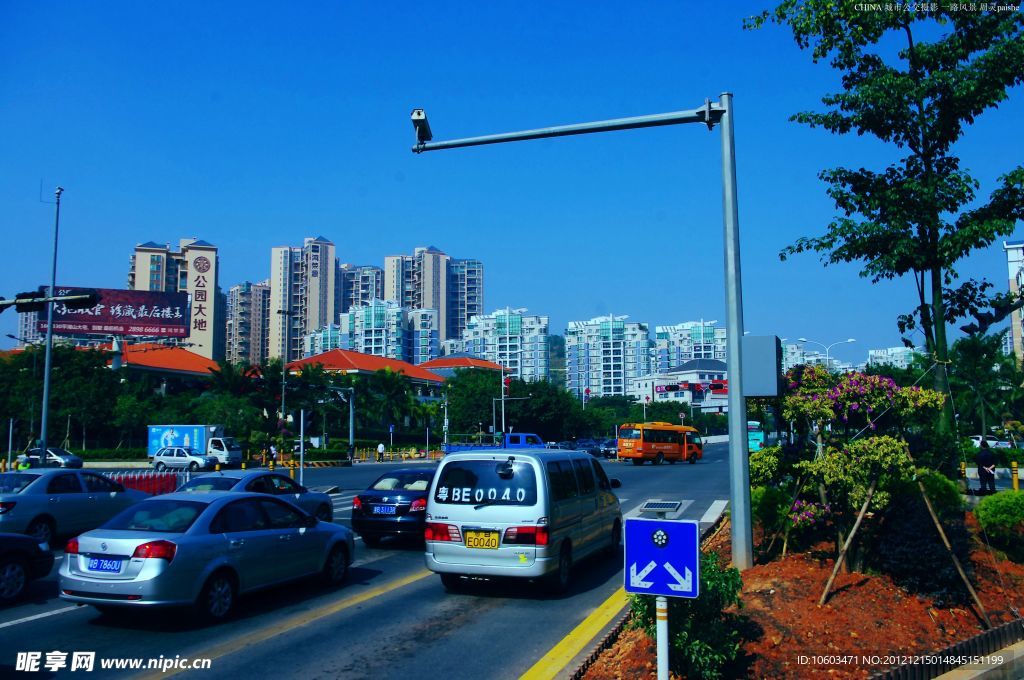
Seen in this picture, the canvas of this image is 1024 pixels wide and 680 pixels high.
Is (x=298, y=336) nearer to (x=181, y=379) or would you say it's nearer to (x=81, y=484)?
(x=181, y=379)

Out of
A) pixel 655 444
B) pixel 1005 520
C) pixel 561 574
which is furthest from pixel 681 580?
pixel 655 444

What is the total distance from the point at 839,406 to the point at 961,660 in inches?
137

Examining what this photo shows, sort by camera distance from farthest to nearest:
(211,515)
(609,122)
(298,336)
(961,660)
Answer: (298,336) < (609,122) < (211,515) < (961,660)

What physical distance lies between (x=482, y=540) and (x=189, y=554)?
3.28 meters

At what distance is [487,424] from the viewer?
82.0m

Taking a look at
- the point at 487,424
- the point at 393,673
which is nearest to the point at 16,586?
the point at 393,673

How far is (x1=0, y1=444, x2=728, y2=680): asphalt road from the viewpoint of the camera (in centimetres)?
699

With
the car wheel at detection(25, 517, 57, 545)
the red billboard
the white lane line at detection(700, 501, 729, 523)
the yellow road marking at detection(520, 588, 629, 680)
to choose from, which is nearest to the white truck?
the red billboard

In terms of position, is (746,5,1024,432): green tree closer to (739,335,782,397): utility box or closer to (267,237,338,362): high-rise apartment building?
(739,335,782,397): utility box

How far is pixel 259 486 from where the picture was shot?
49.1ft

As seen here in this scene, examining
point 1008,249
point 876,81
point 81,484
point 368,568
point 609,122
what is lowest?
point 368,568

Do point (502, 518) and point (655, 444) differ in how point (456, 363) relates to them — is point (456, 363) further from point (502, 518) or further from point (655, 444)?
point (502, 518)

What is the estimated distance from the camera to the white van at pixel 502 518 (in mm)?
9500

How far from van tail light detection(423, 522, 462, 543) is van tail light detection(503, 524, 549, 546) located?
0.65 meters
